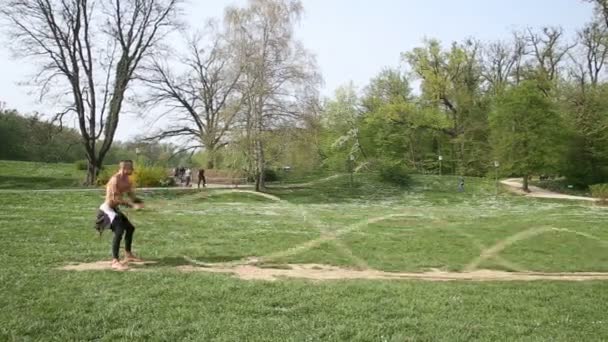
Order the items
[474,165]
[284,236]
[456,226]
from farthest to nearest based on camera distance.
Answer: [474,165] < [456,226] < [284,236]

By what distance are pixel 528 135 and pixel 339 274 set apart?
41970 millimetres

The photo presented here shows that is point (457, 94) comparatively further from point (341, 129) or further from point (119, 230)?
point (119, 230)

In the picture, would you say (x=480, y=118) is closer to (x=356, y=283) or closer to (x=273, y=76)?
(x=273, y=76)

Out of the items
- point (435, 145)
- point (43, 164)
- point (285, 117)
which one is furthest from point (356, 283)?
point (435, 145)

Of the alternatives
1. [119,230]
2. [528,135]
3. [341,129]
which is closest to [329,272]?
[119,230]

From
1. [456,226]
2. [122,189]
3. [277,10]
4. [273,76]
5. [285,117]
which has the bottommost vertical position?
[456,226]

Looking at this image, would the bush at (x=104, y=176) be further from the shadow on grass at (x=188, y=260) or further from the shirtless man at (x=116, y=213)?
the shirtless man at (x=116, y=213)

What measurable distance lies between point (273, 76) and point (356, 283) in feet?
93.0

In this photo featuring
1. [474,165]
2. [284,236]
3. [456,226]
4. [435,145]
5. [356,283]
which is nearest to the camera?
[356,283]

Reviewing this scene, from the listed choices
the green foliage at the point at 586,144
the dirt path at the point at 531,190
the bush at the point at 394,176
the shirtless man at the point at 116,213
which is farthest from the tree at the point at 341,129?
the shirtless man at the point at 116,213

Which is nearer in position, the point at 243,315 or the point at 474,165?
the point at 243,315

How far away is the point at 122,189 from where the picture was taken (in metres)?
10.6

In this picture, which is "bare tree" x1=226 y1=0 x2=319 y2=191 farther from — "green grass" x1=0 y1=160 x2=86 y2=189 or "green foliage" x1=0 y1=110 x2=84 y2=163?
"green foliage" x1=0 y1=110 x2=84 y2=163

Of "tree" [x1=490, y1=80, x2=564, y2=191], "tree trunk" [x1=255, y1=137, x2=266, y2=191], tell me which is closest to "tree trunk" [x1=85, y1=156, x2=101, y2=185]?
"tree trunk" [x1=255, y1=137, x2=266, y2=191]
